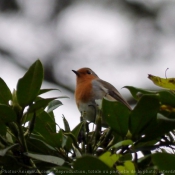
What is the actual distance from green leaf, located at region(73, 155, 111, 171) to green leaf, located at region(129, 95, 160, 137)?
218 mm

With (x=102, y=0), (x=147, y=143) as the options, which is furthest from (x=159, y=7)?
(x=147, y=143)

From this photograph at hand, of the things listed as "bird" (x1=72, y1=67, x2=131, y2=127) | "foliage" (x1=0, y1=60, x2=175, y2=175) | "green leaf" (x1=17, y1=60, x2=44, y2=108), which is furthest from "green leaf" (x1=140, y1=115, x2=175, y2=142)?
"bird" (x1=72, y1=67, x2=131, y2=127)

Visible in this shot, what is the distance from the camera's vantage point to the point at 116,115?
102 cm

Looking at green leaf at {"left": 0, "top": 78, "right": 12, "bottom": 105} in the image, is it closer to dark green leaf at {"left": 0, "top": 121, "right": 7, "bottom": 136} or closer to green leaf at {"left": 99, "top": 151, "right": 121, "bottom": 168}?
dark green leaf at {"left": 0, "top": 121, "right": 7, "bottom": 136}

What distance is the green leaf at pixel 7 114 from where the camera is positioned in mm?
1003

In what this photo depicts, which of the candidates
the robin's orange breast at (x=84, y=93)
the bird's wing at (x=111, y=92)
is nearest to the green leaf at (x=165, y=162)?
the robin's orange breast at (x=84, y=93)

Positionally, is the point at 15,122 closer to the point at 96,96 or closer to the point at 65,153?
the point at 65,153

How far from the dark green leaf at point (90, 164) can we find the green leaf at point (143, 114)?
218 mm

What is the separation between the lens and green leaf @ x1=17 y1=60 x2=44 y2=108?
1.04 m

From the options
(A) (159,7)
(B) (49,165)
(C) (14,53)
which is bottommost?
(B) (49,165)

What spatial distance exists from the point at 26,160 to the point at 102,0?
4.72m

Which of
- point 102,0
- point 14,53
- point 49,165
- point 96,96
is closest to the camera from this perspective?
point 49,165

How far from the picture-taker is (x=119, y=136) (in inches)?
41.9

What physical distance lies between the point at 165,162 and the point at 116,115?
23cm
